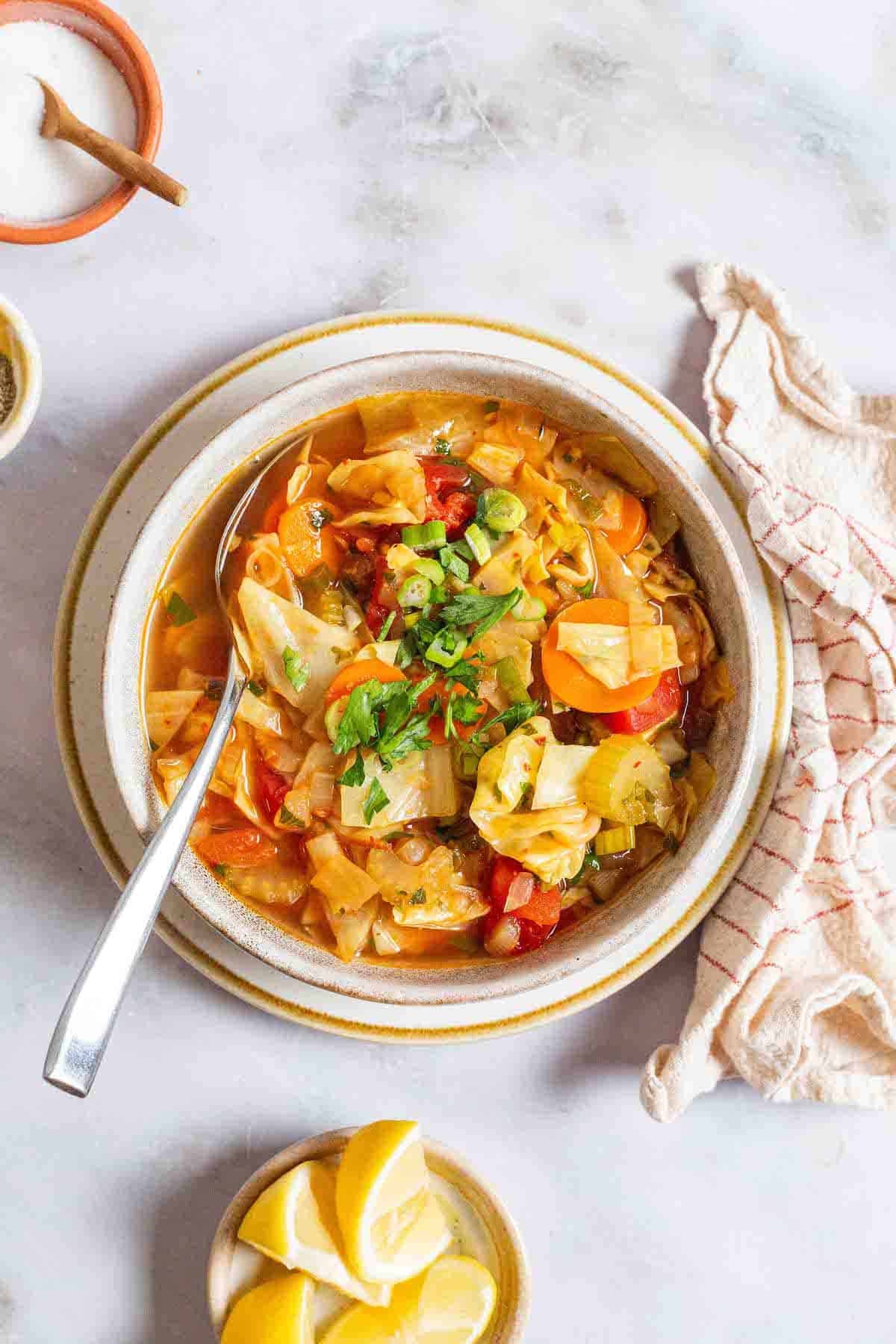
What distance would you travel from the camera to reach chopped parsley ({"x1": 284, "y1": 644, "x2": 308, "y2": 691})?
3121mm

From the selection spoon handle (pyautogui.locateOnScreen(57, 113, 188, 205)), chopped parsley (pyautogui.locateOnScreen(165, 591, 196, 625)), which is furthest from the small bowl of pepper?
chopped parsley (pyautogui.locateOnScreen(165, 591, 196, 625))

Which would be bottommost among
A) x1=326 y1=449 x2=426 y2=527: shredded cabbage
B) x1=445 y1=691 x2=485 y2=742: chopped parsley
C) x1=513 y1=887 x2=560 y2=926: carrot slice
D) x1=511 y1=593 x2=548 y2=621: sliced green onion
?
x1=513 y1=887 x2=560 y2=926: carrot slice

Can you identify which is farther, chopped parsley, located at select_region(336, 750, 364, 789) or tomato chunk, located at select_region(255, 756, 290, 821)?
→ tomato chunk, located at select_region(255, 756, 290, 821)

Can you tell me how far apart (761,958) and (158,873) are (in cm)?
175

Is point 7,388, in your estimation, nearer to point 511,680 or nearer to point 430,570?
point 430,570

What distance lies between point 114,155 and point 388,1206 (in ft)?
9.87

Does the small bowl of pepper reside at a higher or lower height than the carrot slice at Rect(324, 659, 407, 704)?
higher

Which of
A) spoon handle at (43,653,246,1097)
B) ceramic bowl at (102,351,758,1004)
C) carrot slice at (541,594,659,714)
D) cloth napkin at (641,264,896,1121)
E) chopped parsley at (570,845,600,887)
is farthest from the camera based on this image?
cloth napkin at (641,264,896,1121)

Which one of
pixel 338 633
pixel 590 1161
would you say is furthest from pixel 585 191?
pixel 590 1161

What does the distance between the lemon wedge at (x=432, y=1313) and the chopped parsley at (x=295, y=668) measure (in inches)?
68.1

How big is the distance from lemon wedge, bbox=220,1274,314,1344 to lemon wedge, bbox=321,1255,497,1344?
0.45 feet

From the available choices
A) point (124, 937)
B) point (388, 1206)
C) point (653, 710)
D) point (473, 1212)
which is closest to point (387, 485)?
point (653, 710)

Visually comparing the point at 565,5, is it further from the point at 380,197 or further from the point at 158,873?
the point at 158,873

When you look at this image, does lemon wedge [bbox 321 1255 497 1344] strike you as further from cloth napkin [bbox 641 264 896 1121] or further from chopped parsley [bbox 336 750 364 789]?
chopped parsley [bbox 336 750 364 789]
